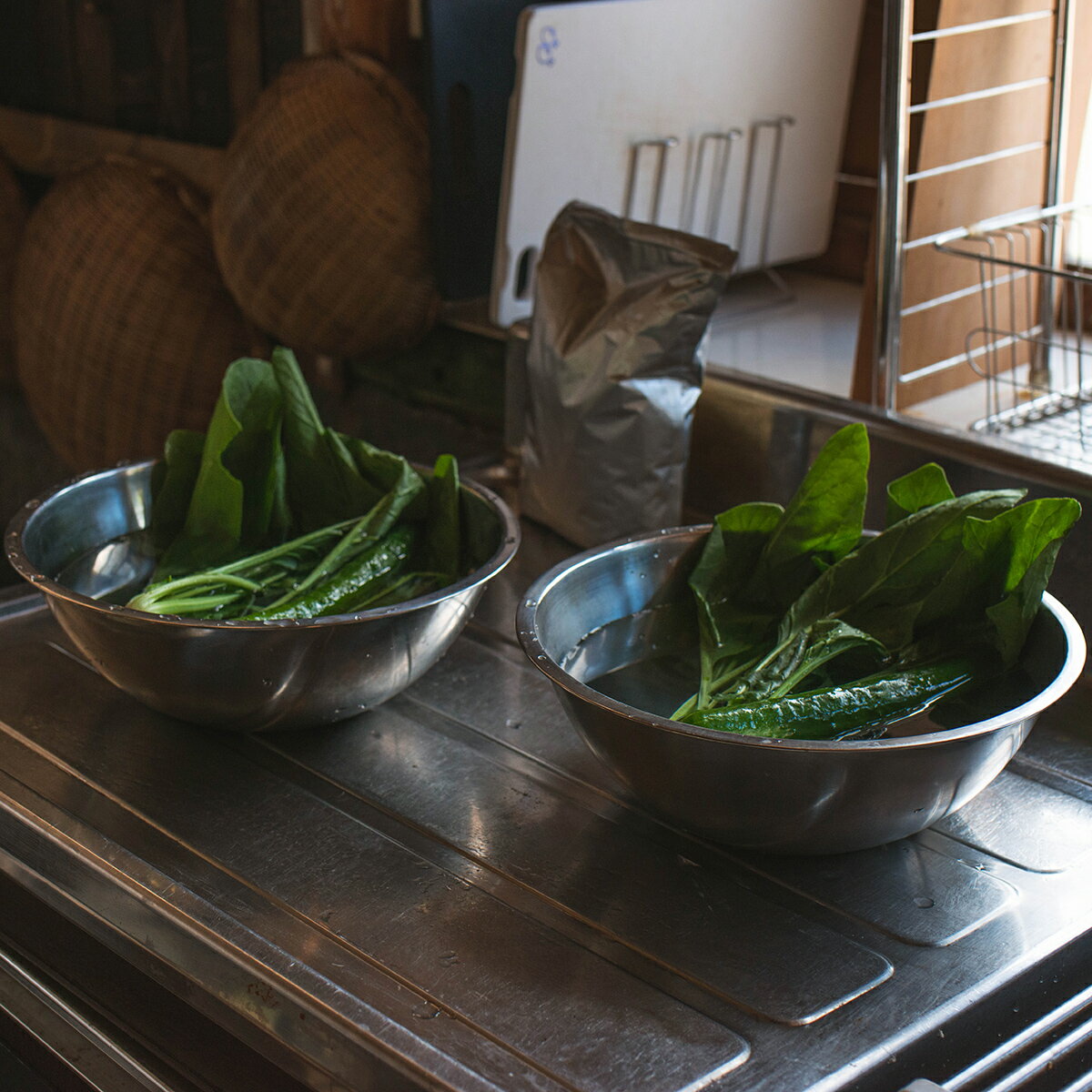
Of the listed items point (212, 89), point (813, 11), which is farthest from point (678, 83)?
point (212, 89)

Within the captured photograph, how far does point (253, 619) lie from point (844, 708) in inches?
14.2

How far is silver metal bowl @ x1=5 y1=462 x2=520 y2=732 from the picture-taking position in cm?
80

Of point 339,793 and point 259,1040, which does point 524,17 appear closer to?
point 339,793

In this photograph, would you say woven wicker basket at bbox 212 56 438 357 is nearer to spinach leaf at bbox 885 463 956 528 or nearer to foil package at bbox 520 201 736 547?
foil package at bbox 520 201 736 547

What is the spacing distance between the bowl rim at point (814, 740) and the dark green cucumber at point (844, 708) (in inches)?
0.6

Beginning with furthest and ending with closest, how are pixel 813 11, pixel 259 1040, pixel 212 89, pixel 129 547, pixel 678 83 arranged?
1. pixel 212 89
2. pixel 813 11
3. pixel 678 83
4. pixel 129 547
5. pixel 259 1040

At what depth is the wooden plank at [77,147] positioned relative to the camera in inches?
76.0

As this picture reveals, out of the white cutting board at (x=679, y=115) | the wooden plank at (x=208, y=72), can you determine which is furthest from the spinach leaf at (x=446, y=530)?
the wooden plank at (x=208, y=72)

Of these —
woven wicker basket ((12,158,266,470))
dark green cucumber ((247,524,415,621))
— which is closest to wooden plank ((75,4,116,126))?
woven wicker basket ((12,158,266,470))

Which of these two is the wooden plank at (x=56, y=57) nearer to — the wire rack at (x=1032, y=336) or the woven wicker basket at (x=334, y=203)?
the woven wicker basket at (x=334, y=203)

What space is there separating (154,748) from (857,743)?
0.46m

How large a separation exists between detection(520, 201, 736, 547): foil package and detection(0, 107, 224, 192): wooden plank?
0.90 meters

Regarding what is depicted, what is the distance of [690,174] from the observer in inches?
59.2

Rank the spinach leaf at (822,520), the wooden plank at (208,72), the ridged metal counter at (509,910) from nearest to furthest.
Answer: the ridged metal counter at (509,910)
the spinach leaf at (822,520)
the wooden plank at (208,72)
